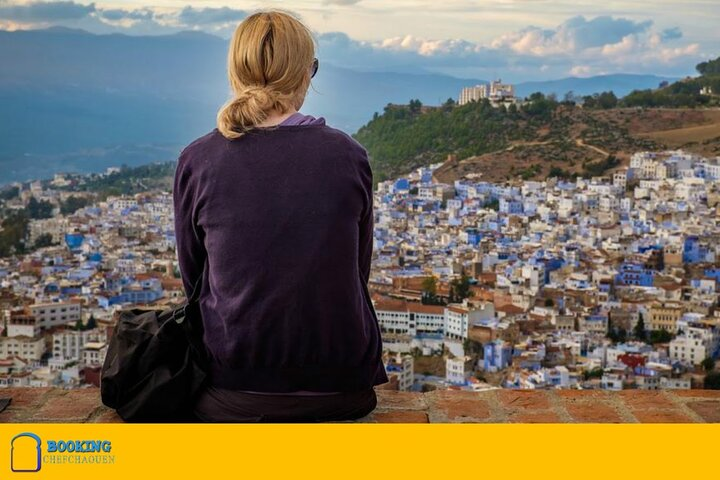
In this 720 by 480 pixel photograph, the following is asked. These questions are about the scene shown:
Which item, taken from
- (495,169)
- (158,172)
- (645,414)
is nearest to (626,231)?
(495,169)

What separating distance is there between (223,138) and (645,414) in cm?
90

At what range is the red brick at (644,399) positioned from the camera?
5.76ft

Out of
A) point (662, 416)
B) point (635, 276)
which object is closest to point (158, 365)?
point (662, 416)

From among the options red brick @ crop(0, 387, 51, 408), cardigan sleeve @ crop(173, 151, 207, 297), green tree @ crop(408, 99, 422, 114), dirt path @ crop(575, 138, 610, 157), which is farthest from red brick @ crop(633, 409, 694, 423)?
green tree @ crop(408, 99, 422, 114)

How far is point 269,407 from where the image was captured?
1.47m

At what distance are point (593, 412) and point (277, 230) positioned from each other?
0.71 metres

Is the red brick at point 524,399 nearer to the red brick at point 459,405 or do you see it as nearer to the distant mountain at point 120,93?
the red brick at point 459,405

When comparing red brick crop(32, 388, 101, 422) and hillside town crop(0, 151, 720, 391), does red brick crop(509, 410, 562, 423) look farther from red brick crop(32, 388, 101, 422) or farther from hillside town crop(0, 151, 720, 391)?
hillside town crop(0, 151, 720, 391)

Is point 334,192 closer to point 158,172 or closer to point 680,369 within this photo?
point 680,369

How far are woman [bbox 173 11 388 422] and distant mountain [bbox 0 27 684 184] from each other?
2332 centimetres

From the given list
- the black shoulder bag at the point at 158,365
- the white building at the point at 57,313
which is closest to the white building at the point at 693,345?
the white building at the point at 57,313

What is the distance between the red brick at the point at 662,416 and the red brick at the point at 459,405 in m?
0.27

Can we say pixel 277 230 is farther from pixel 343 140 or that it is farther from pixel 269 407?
pixel 269 407

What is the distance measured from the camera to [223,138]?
1424 millimetres
